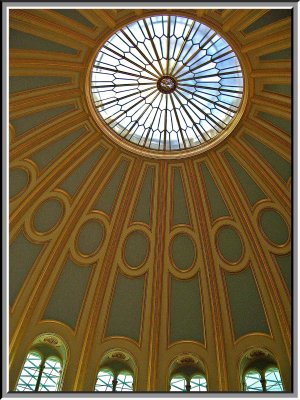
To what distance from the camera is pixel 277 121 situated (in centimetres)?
1836

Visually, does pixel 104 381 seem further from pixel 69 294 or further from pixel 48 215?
pixel 48 215

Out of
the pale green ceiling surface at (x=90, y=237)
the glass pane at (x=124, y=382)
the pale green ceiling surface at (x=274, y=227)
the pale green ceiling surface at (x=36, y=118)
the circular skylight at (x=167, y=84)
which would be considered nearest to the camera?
the circular skylight at (x=167, y=84)

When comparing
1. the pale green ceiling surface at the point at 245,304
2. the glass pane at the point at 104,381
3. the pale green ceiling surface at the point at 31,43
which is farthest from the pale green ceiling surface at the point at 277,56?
the glass pane at the point at 104,381

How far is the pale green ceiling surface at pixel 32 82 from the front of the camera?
56.3 ft

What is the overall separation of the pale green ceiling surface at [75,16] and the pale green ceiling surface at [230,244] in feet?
28.3

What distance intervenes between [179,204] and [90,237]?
11.6 ft

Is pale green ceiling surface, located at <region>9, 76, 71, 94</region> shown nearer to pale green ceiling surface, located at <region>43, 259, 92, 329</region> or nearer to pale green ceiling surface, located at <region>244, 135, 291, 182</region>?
pale green ceiling surface, located at <region>43, 259, 92, 329</region>

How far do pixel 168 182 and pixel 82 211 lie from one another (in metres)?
3.36

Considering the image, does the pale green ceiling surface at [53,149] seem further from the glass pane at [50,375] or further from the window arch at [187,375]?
the window arch at [187,375]

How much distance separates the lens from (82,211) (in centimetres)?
1975

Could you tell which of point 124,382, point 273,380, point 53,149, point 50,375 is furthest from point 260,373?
point 53,149

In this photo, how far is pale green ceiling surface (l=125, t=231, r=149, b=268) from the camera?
20.1 metres

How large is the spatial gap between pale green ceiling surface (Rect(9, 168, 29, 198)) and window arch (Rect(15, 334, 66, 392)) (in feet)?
16.4

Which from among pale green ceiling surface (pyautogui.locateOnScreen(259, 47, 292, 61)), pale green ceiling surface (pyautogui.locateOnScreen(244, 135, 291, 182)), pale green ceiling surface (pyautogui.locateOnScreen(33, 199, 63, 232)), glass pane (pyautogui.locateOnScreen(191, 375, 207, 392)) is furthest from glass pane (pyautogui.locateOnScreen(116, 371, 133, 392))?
pale green ceiling surface (pyautogui.locateOnScreen(259, 47, 292, 61))
